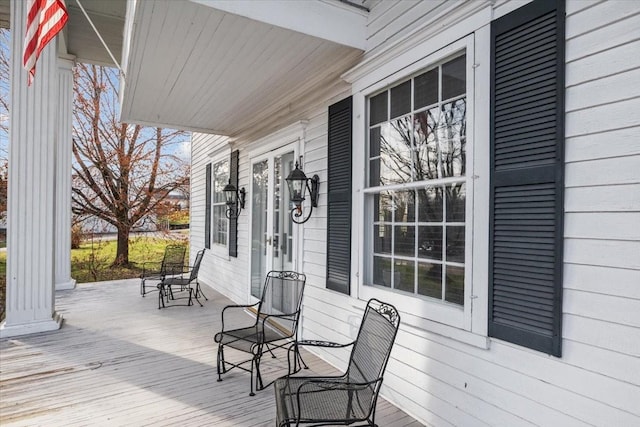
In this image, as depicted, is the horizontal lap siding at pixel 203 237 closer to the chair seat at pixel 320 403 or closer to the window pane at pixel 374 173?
the window pane at pixel 374 173

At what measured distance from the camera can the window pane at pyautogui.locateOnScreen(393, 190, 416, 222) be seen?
265cm

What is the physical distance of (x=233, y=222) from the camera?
241 inches

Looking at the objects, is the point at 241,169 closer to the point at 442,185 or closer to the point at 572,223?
the point at 442,185

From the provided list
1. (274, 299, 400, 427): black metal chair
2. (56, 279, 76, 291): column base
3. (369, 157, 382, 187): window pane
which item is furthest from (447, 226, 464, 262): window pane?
(56, 279, 76, 291): column base

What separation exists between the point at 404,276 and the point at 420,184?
0.69 meters

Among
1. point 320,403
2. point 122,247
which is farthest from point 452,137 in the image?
point 122,247

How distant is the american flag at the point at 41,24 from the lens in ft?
9.13

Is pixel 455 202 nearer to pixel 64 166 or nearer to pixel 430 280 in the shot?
pixel 430 280

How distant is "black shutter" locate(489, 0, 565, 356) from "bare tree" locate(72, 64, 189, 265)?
32.8 ft

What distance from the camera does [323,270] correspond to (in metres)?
3.70

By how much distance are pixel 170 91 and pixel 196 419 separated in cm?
325

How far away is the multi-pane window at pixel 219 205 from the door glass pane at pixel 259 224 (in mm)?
1358

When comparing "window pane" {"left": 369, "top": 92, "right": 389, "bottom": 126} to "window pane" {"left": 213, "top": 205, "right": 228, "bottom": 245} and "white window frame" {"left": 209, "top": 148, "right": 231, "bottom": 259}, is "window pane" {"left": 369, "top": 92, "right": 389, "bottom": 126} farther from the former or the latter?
"window pane" {"left": 213, "top": 205, "right": 228, "bottom": 245}

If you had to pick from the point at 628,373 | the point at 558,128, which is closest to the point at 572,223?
the point at 558,128
